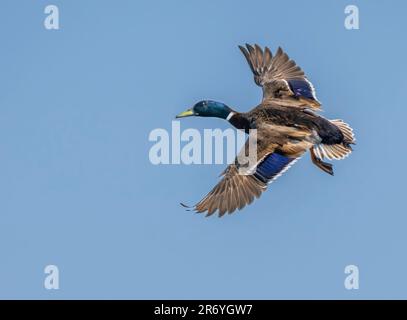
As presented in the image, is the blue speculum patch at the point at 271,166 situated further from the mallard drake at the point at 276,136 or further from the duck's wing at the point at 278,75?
the duck's wing at the point at 278,75

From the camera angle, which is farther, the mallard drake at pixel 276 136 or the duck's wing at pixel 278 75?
the duck's wing at pixel 278 75

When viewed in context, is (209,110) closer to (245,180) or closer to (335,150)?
(245,180)

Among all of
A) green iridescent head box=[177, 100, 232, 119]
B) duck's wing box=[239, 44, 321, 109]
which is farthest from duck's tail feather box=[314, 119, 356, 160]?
green iridescent head box=[177, 100, 232, 119]

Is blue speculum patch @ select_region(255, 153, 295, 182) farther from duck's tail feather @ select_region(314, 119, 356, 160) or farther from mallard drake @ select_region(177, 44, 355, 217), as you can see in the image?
duck's tail feather @ select_region(314, 119, 356, 160)

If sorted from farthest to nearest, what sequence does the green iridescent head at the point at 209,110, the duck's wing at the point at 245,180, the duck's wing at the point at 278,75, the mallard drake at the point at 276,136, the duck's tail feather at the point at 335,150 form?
Answer: the duck's wing at the point at 278,75 → the green iridescent head at the point at 209,110 → the duck's tail feather at the point at 335,150 → the mallard drake at the point at 276,136 → the duck's wing at the point at 245,180

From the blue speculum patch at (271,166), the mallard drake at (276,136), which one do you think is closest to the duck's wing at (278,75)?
the mallard drake at (276,136)

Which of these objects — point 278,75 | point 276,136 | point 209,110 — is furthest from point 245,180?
point 278,75

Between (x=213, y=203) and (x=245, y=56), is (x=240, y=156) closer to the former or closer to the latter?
(x=213, y=203)
